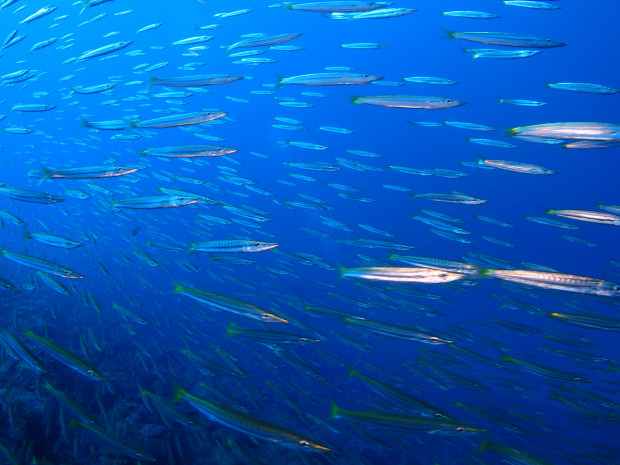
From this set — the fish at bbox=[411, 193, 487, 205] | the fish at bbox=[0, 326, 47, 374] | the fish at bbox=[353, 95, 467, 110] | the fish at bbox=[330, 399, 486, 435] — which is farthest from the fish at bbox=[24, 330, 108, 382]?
the fish at bbox=[411, 193, 487, 205]

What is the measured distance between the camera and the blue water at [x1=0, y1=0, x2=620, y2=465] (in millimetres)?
6379

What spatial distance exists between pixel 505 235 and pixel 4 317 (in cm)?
4170

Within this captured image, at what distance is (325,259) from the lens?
808cm

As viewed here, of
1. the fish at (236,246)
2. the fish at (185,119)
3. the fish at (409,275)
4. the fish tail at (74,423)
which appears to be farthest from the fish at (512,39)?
the fish tail at (74,423)

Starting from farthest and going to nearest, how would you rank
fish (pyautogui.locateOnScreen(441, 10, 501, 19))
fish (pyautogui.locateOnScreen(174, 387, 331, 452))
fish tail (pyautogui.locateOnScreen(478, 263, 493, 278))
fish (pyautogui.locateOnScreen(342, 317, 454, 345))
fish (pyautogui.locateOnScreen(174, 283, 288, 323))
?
fish (pyautogui.locateOnScreen(441, 10, 501, 19)) → fish (pyautogui.locateOnScreen(342, 317, 454, 345)) → fish (pyautogui.locateOnScreen(174, 283, 288, 323)) → fish tail (pyautogui.locateOnScreen(478, 263, 493, 278)) → fish (pyautogui.locateOnScreen(174, 387, 331, 452))

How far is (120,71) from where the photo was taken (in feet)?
204

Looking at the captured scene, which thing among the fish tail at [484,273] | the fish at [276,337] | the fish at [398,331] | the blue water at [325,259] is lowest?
the blue water at [325,259]

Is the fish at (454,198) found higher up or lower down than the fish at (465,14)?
lower down

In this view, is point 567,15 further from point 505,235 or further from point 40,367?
point 40,367

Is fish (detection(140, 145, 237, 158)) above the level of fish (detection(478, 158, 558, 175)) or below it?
above

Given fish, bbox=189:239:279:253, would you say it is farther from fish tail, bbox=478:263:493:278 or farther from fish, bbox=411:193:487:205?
fish, bbox=411:193:487:205

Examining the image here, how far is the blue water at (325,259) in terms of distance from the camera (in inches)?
251

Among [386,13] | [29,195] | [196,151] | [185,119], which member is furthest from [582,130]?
[29,195]

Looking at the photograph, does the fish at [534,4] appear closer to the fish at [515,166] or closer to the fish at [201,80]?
the fish at [515,166]
